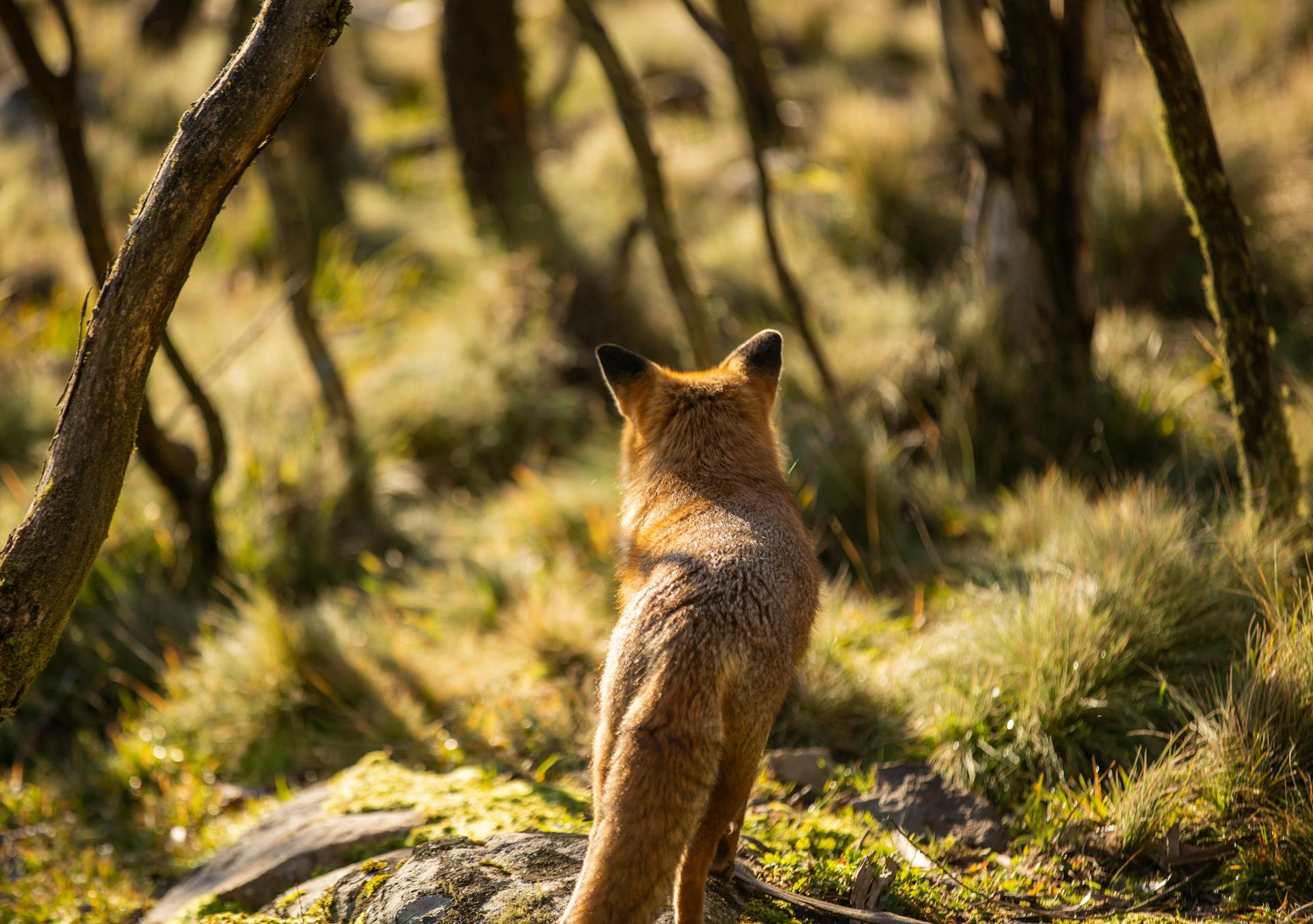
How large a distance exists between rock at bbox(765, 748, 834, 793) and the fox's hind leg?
157cm

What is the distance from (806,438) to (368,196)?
948 centimetres

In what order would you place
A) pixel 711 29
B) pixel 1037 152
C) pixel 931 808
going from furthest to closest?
pixel 1037 152, pixel 711 29, pixel 931 808

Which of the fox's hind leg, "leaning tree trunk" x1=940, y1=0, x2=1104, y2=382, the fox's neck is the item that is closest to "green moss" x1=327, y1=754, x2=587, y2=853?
the fox's hind leg

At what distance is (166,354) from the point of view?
6.16 metres

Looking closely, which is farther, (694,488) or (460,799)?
(460,799)

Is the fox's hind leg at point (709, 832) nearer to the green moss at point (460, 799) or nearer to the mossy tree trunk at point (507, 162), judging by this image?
the green moss at point (460, 799)

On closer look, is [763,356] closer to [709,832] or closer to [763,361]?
[763,361]

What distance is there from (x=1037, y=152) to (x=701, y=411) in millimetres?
3997

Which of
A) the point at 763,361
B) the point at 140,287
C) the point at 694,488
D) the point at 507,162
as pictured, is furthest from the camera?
the point at 507,162

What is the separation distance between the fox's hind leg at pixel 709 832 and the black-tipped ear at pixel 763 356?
5.95 ft

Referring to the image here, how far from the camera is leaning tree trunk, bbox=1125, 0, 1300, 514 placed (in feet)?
14.0

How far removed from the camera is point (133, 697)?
6332 mm

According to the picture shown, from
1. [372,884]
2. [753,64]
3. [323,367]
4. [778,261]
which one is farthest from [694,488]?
[753,64]

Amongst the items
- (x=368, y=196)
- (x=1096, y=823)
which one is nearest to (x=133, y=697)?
(x=1096, y=823)
